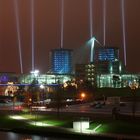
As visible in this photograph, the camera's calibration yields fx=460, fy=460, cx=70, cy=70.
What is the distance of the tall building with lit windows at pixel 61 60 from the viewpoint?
6309 inches

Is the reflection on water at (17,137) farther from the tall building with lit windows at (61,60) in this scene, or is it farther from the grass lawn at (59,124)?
the tall building with lit windows at (61,60)

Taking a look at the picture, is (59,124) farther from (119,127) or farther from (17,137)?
(119,127)

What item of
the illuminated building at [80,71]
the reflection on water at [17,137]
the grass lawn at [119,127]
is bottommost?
the reflection on water at [17,137]

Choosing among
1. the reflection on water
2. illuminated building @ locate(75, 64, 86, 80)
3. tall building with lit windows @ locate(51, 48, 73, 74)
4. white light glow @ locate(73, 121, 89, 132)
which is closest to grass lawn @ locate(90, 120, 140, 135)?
white light glow @ locate(73, 121, 89, 132)

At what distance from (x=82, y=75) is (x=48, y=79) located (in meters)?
13.5

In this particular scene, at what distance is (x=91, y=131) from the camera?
68.9 feet

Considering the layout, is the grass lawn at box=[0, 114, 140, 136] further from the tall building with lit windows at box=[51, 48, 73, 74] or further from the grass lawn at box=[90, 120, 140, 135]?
the tall building with lit windows at box=[51, 48, 73, 74]

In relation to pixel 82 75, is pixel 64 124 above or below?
below

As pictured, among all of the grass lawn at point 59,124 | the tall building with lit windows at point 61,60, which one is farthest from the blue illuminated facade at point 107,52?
the grass lawn at point 59,124

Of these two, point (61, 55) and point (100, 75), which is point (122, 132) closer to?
point (100, 75)

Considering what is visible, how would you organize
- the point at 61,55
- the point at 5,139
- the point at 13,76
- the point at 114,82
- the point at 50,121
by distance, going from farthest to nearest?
1. the point at 61,55
2. the point at 13,76
3. the point at 114,82
4. the point at 50,121
5. the point at 5,139

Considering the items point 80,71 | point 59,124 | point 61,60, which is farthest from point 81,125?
point 61,60

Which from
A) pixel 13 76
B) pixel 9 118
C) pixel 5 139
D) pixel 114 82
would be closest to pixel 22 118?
pixel 9 118

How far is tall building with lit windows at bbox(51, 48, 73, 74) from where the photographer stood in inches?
6309
